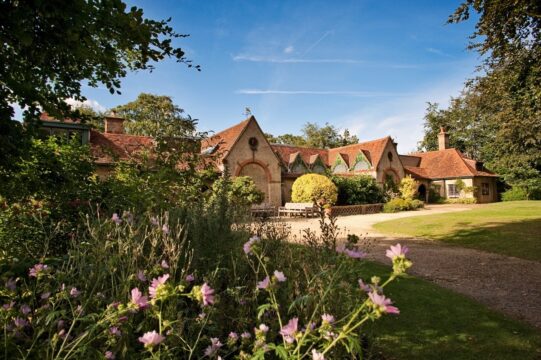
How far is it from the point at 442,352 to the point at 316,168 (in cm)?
3195

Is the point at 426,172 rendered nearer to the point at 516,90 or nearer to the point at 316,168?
the point at 316,168

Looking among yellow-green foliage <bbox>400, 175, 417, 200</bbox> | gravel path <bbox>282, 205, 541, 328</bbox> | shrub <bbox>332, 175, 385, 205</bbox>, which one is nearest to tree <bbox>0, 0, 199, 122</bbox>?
gravel path <bbox>282, 205, 541, 328</bbox>

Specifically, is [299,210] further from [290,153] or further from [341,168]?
[341,168]

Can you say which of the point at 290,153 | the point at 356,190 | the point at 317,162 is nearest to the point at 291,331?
the point at 356,190

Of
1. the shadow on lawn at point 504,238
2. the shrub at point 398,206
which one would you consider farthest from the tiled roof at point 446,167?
the shadow on lawn at point 504,238

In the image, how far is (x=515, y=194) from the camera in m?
40.2

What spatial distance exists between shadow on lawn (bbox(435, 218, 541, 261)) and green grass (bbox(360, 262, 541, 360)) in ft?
18.5

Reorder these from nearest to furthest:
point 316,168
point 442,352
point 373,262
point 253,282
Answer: point 253,282, point 442,352, point 373,262, point 316,168

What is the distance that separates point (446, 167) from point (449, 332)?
42593 mm

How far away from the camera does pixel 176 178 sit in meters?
5.57

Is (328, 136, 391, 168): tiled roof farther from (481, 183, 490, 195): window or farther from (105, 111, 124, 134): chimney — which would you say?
(105, 111, 124, 134): chimney

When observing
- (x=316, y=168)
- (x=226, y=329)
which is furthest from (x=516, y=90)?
(x=316, y=168)

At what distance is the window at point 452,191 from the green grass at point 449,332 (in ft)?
130

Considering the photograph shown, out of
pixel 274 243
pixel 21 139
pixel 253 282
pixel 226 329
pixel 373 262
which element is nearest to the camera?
pixel 226 329
